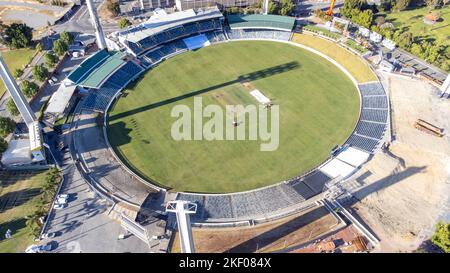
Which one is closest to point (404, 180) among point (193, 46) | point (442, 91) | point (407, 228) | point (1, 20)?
point (407, 228)

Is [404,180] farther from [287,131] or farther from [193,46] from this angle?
[193,46]

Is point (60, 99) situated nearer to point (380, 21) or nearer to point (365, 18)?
point (365, 18)

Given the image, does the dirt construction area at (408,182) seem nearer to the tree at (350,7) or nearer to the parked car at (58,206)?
the tree at (350,7)

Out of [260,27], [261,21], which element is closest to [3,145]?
[260,27]

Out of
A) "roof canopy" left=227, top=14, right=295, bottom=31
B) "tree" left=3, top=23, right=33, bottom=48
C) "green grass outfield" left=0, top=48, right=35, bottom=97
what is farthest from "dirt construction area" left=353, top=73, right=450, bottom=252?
"tree" left=3, top=23, right=33, bottom=48

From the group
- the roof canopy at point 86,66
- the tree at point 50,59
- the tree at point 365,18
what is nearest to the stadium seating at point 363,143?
the tree at point 365,18

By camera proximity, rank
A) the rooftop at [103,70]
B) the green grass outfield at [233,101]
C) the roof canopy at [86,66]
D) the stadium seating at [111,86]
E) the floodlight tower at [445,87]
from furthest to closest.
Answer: the roof canopy at [86,66] → the rooftop at [103,70] → the stadium seating at [111,86] → the floodlight tower at [445,87] → the green grass outfield at [233,101]
